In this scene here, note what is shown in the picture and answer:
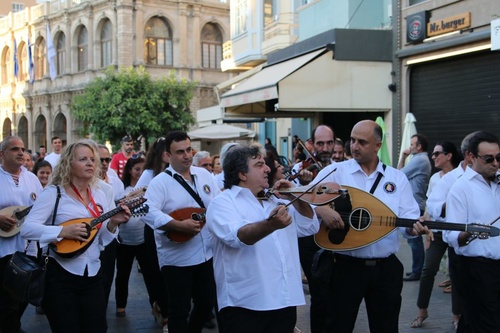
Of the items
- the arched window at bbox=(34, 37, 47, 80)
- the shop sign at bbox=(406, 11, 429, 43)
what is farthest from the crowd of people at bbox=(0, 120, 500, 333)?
the arched window at bbox=(34, 37, 47, 80)

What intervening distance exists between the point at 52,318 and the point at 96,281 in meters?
0.44

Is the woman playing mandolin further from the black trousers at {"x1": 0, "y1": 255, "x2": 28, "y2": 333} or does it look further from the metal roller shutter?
the metal roller shutter

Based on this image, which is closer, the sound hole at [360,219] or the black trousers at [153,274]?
the sound hole at [360,219]

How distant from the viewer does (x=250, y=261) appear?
13.0ft

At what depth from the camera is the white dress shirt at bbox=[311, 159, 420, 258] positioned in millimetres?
4809

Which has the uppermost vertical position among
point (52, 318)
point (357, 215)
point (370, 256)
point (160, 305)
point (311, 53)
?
point (311, 53)

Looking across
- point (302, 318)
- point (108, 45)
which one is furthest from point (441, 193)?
point (108, 45)

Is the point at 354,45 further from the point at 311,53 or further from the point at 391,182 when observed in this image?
the point at 391,182

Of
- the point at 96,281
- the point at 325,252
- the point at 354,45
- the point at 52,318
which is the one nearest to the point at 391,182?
the point at 325,252

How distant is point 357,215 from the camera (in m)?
4.77

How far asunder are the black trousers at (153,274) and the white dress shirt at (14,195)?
4.40 feet

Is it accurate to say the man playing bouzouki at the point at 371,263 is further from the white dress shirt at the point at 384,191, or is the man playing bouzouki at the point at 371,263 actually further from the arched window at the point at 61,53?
the arched window at the point at 61,53

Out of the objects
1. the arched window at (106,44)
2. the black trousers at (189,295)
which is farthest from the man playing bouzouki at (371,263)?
the arched window at (106,44)

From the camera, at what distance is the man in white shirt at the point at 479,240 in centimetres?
486
